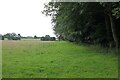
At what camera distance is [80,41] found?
40.0 m

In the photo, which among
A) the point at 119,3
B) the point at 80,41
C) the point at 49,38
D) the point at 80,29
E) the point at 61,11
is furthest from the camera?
the point at 49,38

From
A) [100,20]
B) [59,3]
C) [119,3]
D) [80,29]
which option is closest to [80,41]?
[80,29]

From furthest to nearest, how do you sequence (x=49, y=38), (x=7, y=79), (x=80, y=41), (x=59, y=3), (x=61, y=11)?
(x=49, y=38), (x=80, y=41), (x=61, y=11), (x=59, y=3), (x=7, y=79)

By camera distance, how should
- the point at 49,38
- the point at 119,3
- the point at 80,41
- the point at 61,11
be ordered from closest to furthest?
the point at 119,3
the point at 61,11
the point at 80,41
the point at 49,38

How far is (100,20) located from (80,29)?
3.19m

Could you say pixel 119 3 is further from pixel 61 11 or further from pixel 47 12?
pixel 47 12

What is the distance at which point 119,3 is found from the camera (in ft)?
60.3

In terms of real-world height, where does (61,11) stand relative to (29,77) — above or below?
above

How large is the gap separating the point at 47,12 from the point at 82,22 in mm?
3936

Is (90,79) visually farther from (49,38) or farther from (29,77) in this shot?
(49,38)

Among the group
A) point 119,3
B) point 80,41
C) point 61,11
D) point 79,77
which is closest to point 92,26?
point 61,11

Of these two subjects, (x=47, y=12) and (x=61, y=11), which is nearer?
(x=61, y=11)

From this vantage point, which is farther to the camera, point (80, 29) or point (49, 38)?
point (49, 38)

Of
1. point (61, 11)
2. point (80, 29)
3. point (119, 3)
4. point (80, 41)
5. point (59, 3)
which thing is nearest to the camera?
point (119, 3)
